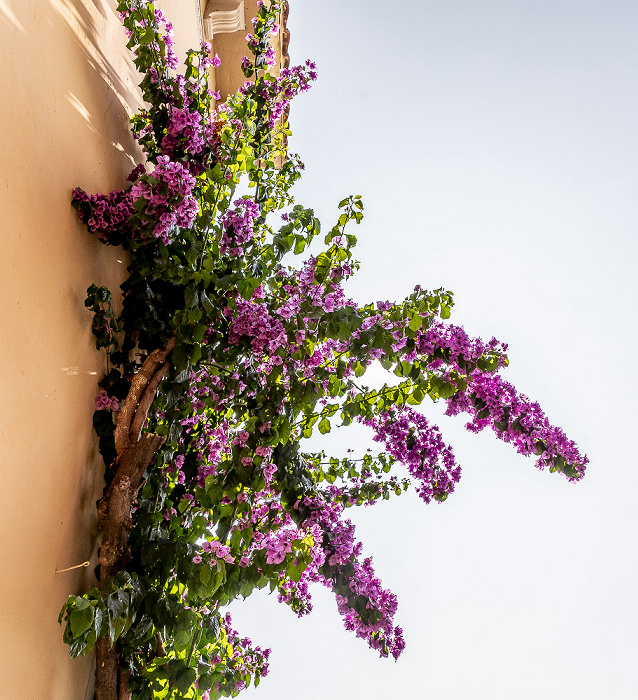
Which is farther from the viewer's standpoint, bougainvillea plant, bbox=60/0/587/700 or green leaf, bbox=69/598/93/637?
bougainvillea plant, bbox=60/0/587/700

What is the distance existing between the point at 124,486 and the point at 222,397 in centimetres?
38

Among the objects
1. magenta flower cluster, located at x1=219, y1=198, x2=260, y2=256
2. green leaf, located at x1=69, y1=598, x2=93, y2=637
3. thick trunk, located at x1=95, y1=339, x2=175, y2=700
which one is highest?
magenta flower cluster, located at x1=219, y1=198, x2=260, y2=256

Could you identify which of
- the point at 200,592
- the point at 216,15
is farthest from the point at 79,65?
the point at 216,15

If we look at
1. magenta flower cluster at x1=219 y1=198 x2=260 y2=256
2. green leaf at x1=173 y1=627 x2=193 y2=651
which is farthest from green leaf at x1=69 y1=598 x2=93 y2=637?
magenta flower cluster at x1=219 y1=198 x2=260 y2=256

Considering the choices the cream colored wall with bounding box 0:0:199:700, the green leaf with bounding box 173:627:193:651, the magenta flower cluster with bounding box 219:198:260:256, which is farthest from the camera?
the magenta flower cluster with bounding box 219:198:260:256

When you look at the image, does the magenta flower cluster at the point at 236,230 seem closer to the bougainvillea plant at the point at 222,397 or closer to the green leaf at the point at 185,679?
the bougainvillea plant at the point at 222,397

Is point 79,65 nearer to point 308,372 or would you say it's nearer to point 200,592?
point 308,372

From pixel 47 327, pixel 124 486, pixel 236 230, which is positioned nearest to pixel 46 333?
pixel 47 327

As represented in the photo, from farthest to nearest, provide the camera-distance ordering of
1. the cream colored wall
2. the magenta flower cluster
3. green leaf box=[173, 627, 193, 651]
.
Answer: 1. the magenta flower cluster
2. green leaf box=[173, 627, 193, 651]
3. the cream colored wall

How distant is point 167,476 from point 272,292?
0.59 metres

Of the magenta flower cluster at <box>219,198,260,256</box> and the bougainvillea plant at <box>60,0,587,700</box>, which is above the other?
the magenta flower cluster at <box>219,198,260,256</box>

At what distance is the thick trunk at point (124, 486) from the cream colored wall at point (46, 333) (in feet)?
0.23

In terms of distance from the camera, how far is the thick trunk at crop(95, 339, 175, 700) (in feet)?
4.46

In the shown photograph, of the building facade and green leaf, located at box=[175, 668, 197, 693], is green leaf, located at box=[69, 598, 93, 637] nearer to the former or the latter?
the building facade
